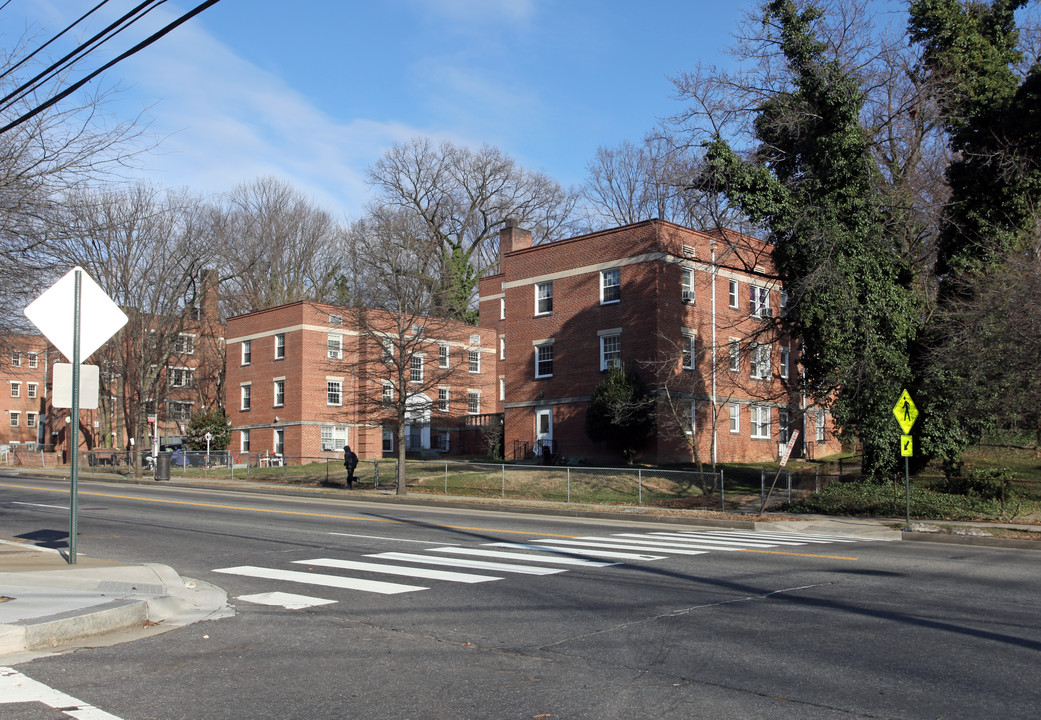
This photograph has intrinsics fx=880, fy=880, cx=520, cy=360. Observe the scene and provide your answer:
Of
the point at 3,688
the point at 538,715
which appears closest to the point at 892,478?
the point at 538,715

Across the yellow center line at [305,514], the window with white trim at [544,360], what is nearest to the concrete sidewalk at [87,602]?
the yellow center line at [305,514]

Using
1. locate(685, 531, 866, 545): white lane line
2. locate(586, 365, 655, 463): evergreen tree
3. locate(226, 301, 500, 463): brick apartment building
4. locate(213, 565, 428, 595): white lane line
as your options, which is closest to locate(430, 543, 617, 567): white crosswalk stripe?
locate(213, 565, 428, 595): white lane line

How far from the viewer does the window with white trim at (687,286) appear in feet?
130

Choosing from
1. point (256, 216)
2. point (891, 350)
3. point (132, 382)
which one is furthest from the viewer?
point (256, 216)

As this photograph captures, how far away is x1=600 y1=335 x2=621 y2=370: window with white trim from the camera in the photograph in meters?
39.3

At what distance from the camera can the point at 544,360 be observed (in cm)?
4234

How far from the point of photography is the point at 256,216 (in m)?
69.5

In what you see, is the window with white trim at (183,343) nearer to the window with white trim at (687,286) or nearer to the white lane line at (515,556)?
the window with white trim at (687,286)

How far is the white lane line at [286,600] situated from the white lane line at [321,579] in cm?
65

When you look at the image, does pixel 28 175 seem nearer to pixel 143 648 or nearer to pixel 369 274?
pixel 143 648

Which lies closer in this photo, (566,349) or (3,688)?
(3,688)

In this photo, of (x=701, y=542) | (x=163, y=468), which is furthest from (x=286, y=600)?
(x=163, y=468)

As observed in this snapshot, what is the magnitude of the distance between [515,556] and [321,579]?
341 cm

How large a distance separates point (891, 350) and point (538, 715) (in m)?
22.5
